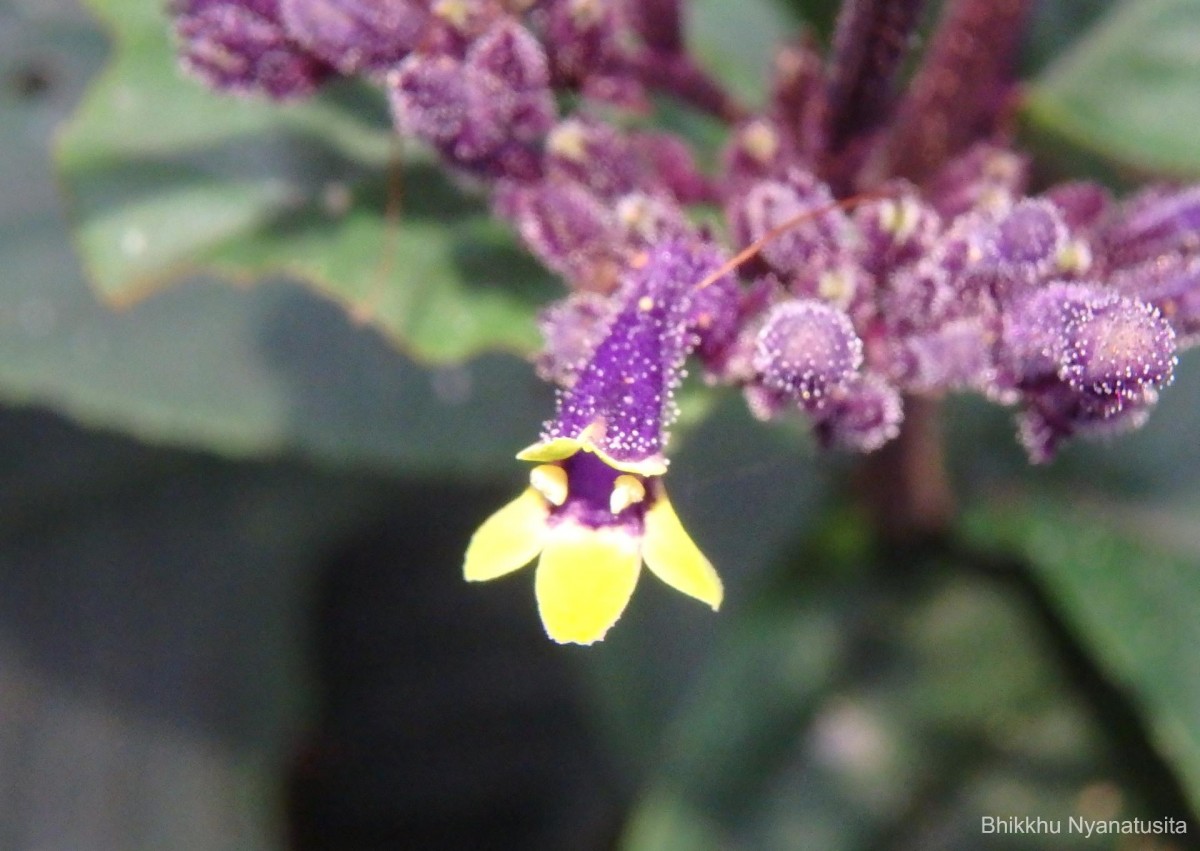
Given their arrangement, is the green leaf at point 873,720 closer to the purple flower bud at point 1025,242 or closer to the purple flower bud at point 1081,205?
the purple flower bud at point 1081,205

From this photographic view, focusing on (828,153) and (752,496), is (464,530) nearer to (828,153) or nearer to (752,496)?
(752,496)

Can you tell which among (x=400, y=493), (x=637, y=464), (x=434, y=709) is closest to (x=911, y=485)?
(x=637, y=464)

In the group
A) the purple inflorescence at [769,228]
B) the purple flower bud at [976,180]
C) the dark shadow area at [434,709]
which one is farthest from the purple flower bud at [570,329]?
the dark shadow area at [434,709]

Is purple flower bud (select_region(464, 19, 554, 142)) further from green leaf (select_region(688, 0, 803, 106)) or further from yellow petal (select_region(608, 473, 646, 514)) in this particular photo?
green leaf (select_region(688, 0, 803, 106))

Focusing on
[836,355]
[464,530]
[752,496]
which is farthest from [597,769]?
[836,355]

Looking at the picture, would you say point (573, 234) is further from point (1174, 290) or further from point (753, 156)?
point (1174, 290)
